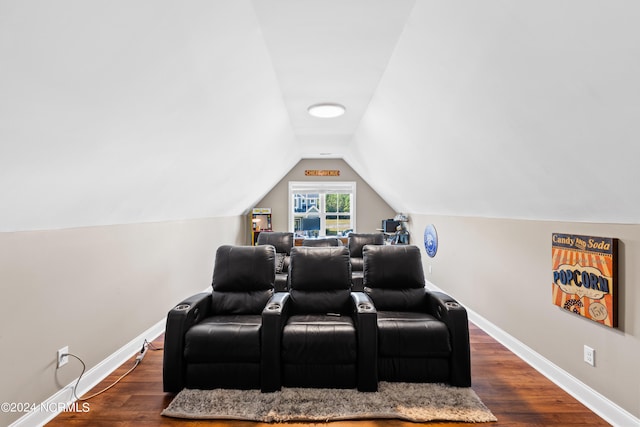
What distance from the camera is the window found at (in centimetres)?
720

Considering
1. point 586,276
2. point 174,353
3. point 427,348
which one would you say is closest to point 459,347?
point 427,348

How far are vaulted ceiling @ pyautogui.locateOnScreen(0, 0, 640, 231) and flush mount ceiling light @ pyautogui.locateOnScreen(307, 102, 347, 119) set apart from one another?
22 cm

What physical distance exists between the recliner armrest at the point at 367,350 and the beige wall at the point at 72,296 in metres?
2.09

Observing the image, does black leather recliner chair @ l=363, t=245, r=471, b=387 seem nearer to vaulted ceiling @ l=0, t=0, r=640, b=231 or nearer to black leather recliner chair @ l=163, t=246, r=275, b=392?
black leather recliner chair @ l=163, t=246, r=275, b=392

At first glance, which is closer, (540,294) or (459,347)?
(459,347)

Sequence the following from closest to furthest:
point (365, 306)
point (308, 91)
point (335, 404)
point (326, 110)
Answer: point (335, 404) → point (365, 306) → point (308, 91) → point (326, 110)

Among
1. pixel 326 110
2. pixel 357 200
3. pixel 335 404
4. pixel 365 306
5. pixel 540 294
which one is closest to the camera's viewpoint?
pixel 335 404

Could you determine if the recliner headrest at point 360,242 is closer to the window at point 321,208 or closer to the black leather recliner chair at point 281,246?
the black leather recliner chair at point 281,246

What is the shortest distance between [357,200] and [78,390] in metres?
5.86

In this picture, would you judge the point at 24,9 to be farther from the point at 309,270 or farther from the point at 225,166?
the point at 225,166

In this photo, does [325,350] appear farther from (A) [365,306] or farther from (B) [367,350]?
(A) [365,306]

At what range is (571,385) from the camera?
2.19m

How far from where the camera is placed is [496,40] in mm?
1651

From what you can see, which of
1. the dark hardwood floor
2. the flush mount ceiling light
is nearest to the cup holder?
the dark hardwood floor
